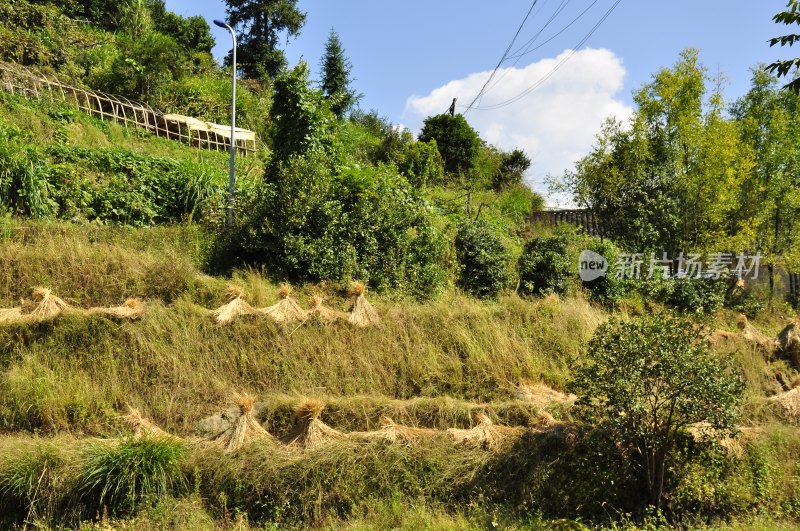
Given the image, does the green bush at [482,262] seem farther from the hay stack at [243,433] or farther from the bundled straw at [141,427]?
the bundled straw at [141,427]

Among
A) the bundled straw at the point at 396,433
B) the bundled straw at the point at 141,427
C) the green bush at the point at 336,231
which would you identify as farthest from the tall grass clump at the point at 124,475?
the green bush at the point at 336,231

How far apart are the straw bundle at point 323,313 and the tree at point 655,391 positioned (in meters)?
3.46

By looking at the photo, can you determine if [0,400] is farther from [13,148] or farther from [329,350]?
[13,148]

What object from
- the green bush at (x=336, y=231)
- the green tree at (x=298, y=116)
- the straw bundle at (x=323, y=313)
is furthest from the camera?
the green tree at (x=298, y=116)

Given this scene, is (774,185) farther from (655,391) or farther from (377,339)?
(377,339)

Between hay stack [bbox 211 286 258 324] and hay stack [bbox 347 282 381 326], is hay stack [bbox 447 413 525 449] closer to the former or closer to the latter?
hay stack [bbox 347 282 381 326]

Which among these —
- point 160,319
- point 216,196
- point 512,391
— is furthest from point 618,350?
point 216,196

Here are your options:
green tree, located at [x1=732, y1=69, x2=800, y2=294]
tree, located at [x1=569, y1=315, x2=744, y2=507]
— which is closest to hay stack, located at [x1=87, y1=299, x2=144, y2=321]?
tree, located at [x1=569, y1=315, x2=744, y2=507]

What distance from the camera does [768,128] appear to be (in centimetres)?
1373

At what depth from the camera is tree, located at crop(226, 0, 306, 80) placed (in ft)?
84.8

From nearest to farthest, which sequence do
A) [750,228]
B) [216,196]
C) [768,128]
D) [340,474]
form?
[340,474] → [216,196] → [750,228] → [768,128]

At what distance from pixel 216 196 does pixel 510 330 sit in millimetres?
6061

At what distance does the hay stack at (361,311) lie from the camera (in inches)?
334

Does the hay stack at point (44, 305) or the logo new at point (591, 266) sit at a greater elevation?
the logo new at point (591, 266)
